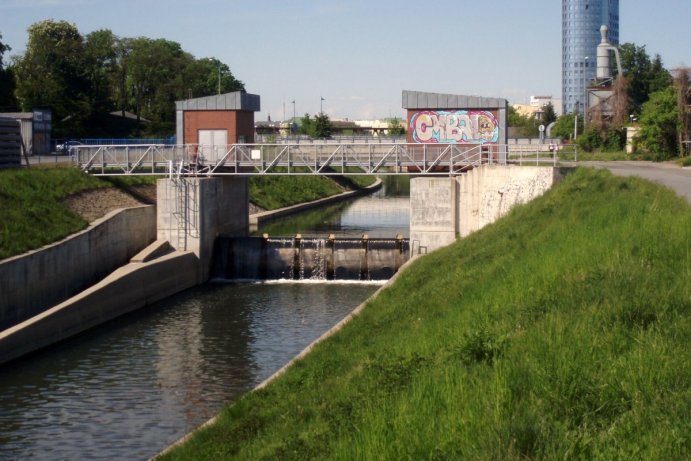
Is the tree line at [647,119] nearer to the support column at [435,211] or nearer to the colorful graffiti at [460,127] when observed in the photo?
the colorful graffiti at [460,127]

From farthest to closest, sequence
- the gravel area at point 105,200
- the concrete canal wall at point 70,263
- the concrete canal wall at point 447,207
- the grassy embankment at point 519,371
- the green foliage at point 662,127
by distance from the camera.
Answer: the green foliage at point 662,127, the concrete canal wall at point 447,207, the gravel area at point 105,200, the concrete canal wall at point 70,263, the grassy embankment at point 519,371

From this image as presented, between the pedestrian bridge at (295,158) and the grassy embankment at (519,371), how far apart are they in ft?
77.0

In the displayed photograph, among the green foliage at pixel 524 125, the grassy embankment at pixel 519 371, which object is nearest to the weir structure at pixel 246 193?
the grassy embankment at pixel 519 371

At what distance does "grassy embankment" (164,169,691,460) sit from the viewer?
363 inches

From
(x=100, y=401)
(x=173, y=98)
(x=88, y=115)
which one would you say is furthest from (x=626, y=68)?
(x=100, y=401)

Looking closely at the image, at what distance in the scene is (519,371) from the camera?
10898 millimetres

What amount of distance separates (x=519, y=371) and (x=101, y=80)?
105 metres

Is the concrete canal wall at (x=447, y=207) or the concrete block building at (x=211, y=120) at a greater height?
the concrete block building at (x=211, y=120)

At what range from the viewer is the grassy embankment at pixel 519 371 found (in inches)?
363

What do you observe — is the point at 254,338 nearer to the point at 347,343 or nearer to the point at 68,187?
the point at 347,343

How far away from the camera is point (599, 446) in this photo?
867 centimetres

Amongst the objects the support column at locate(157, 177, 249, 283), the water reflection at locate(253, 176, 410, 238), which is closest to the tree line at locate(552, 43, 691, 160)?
the water reflection at locate(253, 176, 410, 238)

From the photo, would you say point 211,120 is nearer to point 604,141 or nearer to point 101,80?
point 604,141

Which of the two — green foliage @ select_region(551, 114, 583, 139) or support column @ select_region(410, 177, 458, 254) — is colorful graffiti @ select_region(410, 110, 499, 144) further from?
green foliage @ select_region(551, 114, 583, 139)
